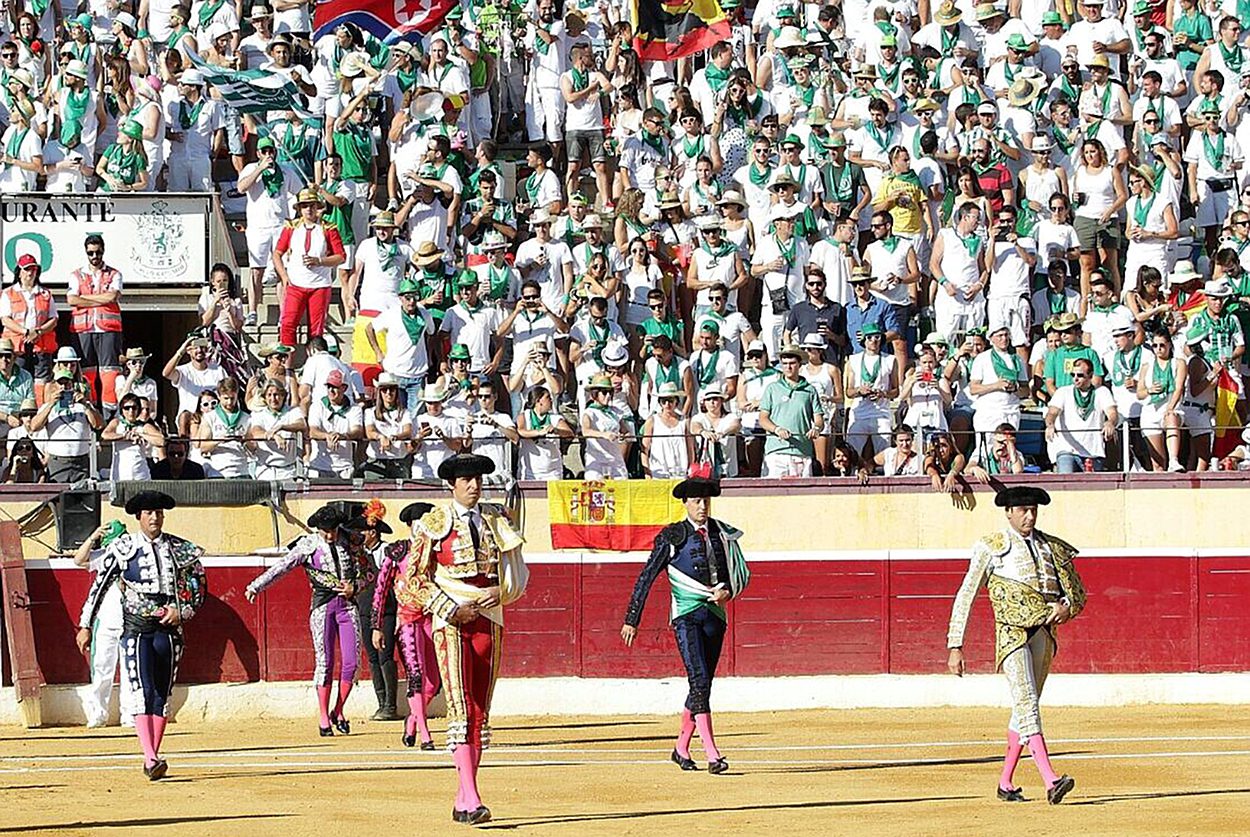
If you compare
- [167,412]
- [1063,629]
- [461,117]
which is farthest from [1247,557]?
[167,412]

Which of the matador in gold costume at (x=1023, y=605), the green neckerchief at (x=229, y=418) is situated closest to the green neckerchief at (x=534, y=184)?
the green neckerchief at (x=229, y=418)

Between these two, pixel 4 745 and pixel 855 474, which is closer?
pixel 4 745

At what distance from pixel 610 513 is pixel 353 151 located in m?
3.36

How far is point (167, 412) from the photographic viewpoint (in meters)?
16.8

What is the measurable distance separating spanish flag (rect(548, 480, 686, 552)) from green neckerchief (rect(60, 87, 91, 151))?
14.9 feet

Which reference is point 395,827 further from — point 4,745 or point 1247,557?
point 1247,557

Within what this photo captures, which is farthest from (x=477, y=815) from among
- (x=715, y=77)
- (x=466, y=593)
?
(x=715, y=77)

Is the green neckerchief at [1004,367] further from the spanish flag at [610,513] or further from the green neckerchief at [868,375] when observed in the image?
the spanish flag at [610,513]

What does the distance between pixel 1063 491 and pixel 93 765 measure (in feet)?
21.5

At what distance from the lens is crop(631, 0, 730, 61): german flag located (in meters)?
18.0

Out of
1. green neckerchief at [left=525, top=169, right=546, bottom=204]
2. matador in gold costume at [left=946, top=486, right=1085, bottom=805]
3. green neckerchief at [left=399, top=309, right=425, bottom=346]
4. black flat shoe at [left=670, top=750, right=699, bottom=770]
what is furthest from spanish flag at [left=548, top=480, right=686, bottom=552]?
matador in gold costume at [left=946, top=486, right=1085, bottom=805]

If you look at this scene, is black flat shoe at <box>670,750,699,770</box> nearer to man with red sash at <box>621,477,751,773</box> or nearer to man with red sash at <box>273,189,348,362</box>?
man with red sash at <box>621,477,751,773</box>

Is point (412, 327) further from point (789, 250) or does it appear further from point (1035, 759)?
point (1035, 759)

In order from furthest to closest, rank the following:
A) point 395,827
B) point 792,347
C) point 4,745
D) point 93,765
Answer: point 792,347 < point 4,745 < point 93,765 < point 395,827
